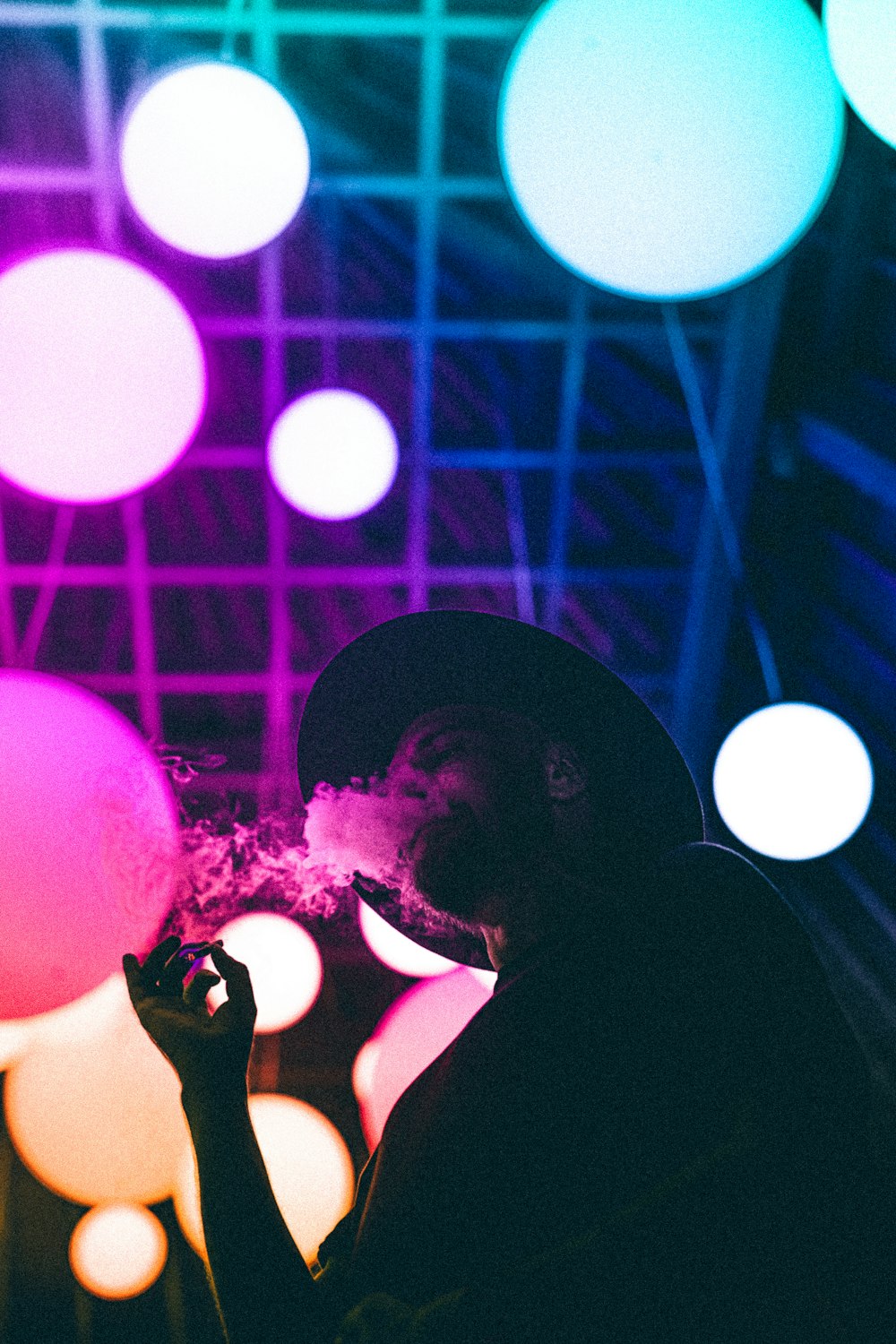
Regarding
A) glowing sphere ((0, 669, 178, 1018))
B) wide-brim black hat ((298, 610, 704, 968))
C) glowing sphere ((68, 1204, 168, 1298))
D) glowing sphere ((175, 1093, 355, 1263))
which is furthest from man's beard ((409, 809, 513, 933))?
glowing sphere ((68, 1204, 168, 1298))

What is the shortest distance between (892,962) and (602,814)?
6.22ft

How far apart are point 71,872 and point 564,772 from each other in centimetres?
87

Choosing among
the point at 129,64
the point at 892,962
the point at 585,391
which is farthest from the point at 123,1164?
the point at 129,64

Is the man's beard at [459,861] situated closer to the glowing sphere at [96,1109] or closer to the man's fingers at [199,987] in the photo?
the man's fingers at [199,987]

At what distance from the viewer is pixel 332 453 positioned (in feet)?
6.41

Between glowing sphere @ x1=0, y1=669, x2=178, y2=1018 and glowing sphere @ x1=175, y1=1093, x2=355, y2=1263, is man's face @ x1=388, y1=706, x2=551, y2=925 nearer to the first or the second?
glowing sphere @ x1=0, y1=669, x2=178, y2=1018

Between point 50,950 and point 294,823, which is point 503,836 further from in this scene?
point 50,950

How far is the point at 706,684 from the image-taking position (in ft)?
9.52

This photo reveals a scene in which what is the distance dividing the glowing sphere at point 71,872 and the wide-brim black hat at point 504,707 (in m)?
0.45

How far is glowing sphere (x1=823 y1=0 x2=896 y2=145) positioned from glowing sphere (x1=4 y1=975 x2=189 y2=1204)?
6.61 feet

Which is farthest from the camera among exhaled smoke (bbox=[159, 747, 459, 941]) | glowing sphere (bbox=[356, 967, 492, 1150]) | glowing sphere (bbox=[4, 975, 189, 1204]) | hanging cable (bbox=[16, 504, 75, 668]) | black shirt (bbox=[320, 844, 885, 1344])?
hanging cable (bbox=[16, 504, 75, 668])

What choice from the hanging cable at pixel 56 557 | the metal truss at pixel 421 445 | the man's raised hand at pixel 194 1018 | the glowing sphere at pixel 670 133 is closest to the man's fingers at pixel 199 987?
the man's raised hand at pixel 194 1018

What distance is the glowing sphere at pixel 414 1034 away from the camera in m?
2.07

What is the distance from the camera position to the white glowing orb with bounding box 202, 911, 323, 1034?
1975 mm
